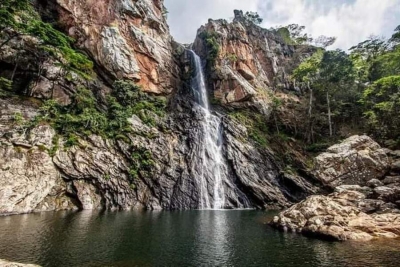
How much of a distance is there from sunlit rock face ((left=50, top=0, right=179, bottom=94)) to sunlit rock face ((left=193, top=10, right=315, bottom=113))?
873cm

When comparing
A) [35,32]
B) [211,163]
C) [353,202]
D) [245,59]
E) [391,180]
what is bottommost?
[353,202]

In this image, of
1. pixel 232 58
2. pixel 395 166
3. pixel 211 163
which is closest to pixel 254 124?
pixel 211 163

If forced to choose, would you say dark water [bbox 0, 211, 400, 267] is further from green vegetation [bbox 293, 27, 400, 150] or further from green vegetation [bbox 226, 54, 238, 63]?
green vegetation [bbox 226, 54, 238, 63]

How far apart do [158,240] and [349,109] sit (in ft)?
154

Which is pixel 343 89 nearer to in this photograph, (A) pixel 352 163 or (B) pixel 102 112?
(A) pixel 352 163

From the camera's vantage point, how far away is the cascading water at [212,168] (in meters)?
40.8

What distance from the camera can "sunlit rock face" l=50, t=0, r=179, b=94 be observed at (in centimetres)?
4806

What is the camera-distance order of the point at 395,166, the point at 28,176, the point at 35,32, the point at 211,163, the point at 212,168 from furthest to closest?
the point at 211,163
the point at 212,168
the point at 395,166
the point at 35,32
the point at 28,176

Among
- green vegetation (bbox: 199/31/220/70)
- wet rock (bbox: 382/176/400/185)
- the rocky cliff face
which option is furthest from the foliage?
green vegetation (bbox: 199/31/220/70)

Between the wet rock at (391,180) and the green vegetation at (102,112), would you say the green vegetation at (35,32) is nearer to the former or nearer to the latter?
the green vegetation at (102,112)

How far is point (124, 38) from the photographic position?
50750mm

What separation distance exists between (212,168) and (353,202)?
2028 cm

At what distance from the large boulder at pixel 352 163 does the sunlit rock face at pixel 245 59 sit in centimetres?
1820

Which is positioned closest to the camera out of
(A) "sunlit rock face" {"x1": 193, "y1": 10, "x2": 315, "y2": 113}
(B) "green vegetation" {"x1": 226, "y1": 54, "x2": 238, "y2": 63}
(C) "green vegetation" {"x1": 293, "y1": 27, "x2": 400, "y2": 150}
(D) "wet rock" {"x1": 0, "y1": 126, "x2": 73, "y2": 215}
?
(D) "wet rock" {"x1": 0, "y1": 126, "x2": 73, "y2": 215}
